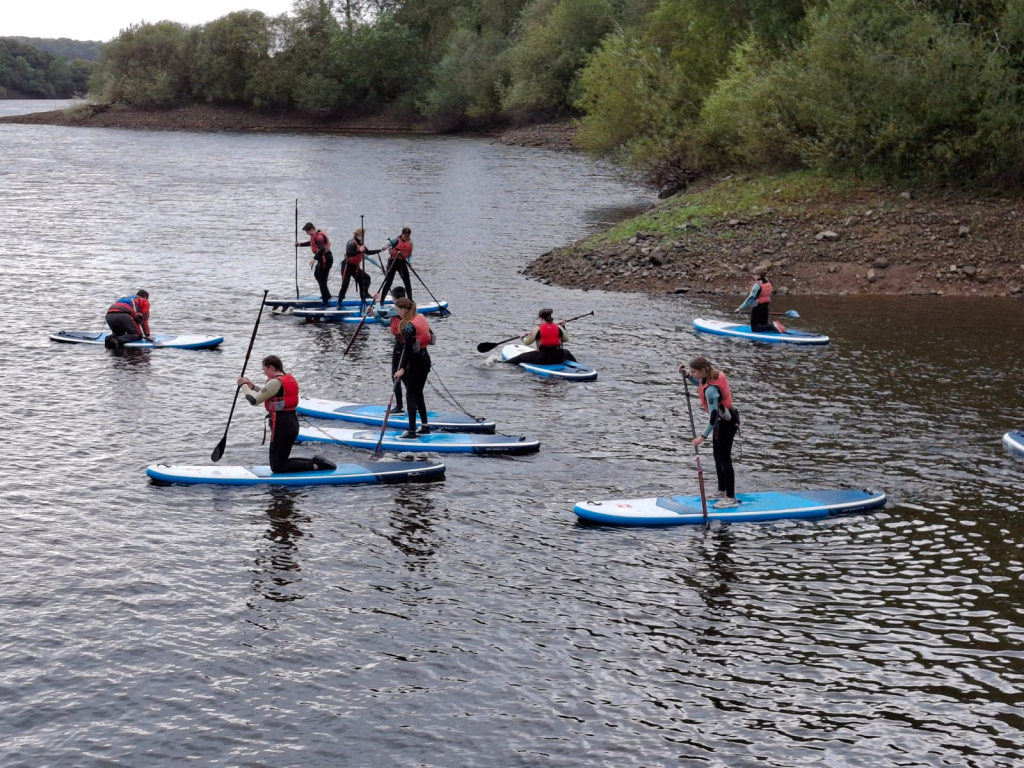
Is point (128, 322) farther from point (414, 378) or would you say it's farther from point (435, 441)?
point (435, 441)

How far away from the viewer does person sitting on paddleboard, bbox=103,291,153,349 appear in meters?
25.8

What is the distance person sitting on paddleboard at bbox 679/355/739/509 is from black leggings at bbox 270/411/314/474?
597 cm

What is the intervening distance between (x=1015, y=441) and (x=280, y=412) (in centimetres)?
1188

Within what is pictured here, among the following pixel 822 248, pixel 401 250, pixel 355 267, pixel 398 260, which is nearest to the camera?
pixel 355 267

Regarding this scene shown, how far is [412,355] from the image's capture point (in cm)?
1917

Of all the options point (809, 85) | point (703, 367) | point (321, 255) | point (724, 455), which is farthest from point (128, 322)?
point (809, 85)

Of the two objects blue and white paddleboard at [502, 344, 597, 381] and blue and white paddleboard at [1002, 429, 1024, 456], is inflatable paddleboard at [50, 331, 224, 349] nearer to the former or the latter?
blue and white paddleboard at [502, 344, 597, 381]

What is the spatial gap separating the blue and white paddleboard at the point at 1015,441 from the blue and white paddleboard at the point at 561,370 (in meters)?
8.09

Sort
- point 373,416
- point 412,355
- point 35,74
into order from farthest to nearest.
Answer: point 35,74, point 373,416, point 412,355

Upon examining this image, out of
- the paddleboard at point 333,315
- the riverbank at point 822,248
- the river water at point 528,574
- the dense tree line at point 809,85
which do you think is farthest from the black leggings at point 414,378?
the dense tree line at point 809,85

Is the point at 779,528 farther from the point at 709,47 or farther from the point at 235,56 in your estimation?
the point at 235,56

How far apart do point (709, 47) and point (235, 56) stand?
77.7m

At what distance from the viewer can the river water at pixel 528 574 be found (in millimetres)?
11211

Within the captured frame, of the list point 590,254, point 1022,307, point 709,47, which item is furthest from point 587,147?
point 1022,307
